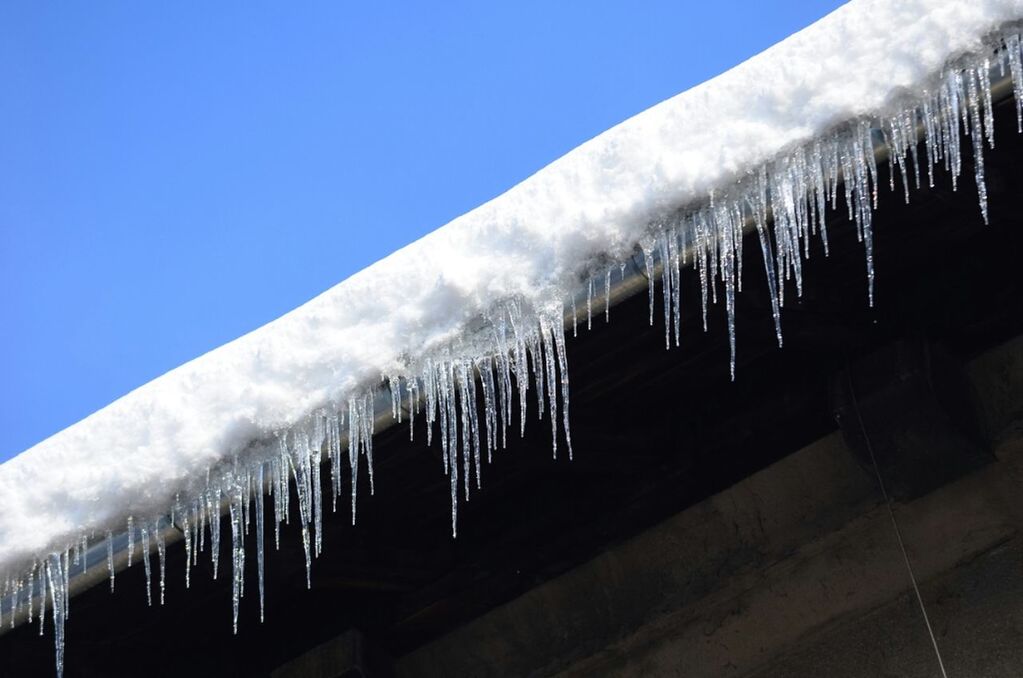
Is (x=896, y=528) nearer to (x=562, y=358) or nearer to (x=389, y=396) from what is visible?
(x=562, y=358)

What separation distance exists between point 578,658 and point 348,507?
1.07 metres

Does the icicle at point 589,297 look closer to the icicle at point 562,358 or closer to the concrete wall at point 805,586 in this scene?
the icicle at point 562,358

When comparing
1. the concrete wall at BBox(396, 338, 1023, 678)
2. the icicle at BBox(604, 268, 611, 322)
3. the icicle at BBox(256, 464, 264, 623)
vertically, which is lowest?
the concrete wall at BBox(396, 338, 1023, 678)

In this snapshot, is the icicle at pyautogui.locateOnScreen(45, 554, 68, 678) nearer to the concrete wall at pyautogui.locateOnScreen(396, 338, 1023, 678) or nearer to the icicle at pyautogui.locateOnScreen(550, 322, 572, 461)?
the icicle at pyautogui.locateOnScreen(550, 322, 572, 461)

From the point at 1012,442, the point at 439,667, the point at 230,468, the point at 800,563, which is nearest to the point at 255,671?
the point at 439,667

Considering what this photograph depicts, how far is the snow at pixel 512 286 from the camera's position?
3.38 meters

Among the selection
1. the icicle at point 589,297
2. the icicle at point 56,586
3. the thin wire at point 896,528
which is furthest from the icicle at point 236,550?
the thin wire at point 896,528

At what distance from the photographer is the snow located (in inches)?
133

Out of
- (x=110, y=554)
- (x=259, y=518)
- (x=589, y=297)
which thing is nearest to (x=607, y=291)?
(x=589, y=297)

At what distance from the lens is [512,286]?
12.0ft

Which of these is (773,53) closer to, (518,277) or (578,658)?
(518,277)

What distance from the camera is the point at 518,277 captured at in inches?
145

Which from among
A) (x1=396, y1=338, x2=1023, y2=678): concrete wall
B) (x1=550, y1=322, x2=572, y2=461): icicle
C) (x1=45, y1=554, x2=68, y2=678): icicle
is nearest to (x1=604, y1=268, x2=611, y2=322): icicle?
(x1=550, y1=322, x2=572, y2=461): icicle

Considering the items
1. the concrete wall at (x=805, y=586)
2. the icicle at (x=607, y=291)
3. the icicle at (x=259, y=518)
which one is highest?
the icicle at (x=607, y=291)
